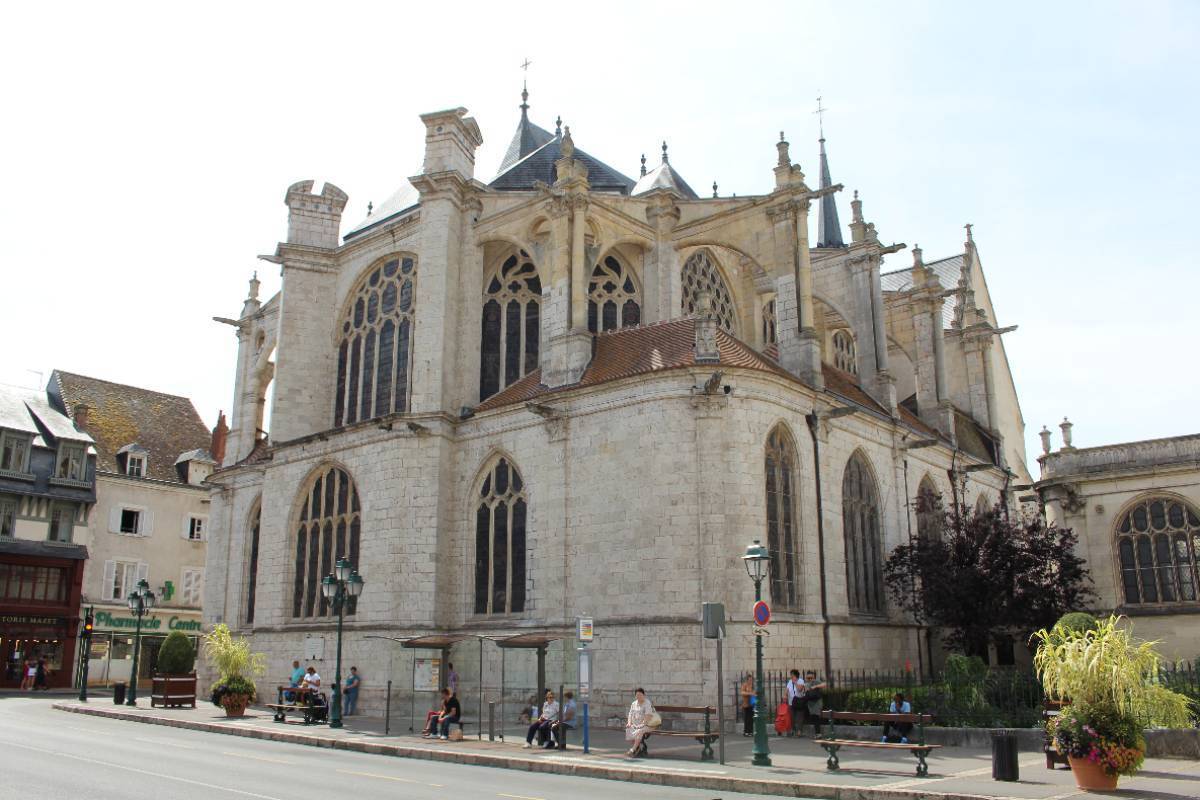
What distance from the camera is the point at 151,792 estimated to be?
11.0 m

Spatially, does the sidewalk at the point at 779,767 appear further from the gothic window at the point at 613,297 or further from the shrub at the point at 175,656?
the shrub at the point at 175,656

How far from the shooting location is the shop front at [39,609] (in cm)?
3931

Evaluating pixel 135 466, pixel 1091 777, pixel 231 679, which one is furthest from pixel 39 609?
pixel 1091 777

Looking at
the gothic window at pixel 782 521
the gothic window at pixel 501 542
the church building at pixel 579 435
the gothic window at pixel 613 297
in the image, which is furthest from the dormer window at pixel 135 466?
the gothic window at pixel 782 521

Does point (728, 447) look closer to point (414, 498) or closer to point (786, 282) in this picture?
point (786, 282)

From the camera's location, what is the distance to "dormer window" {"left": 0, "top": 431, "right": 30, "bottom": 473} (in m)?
39.9

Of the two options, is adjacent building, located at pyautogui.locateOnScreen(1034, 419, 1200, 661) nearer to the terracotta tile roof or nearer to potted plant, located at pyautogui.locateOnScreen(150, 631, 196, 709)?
the terracotta tile roof

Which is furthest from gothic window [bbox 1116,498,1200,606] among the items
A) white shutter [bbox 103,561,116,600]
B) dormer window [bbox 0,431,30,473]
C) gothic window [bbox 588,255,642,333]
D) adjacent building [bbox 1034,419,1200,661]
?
dormer window [bbox 0,431,30,473]

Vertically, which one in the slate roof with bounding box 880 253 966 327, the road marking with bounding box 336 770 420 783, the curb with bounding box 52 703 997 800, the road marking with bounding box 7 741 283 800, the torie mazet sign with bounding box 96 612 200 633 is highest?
the slate roof with bounding box 880 253 966 327

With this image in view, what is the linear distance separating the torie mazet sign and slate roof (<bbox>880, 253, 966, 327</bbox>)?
3383 cm

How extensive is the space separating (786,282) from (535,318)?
279 inches

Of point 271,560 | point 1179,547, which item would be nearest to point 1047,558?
point 1179,547

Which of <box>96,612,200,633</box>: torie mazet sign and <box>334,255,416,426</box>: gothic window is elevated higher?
<box>334,255,416,426</box>: gothic window

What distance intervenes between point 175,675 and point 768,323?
21.8 metres
